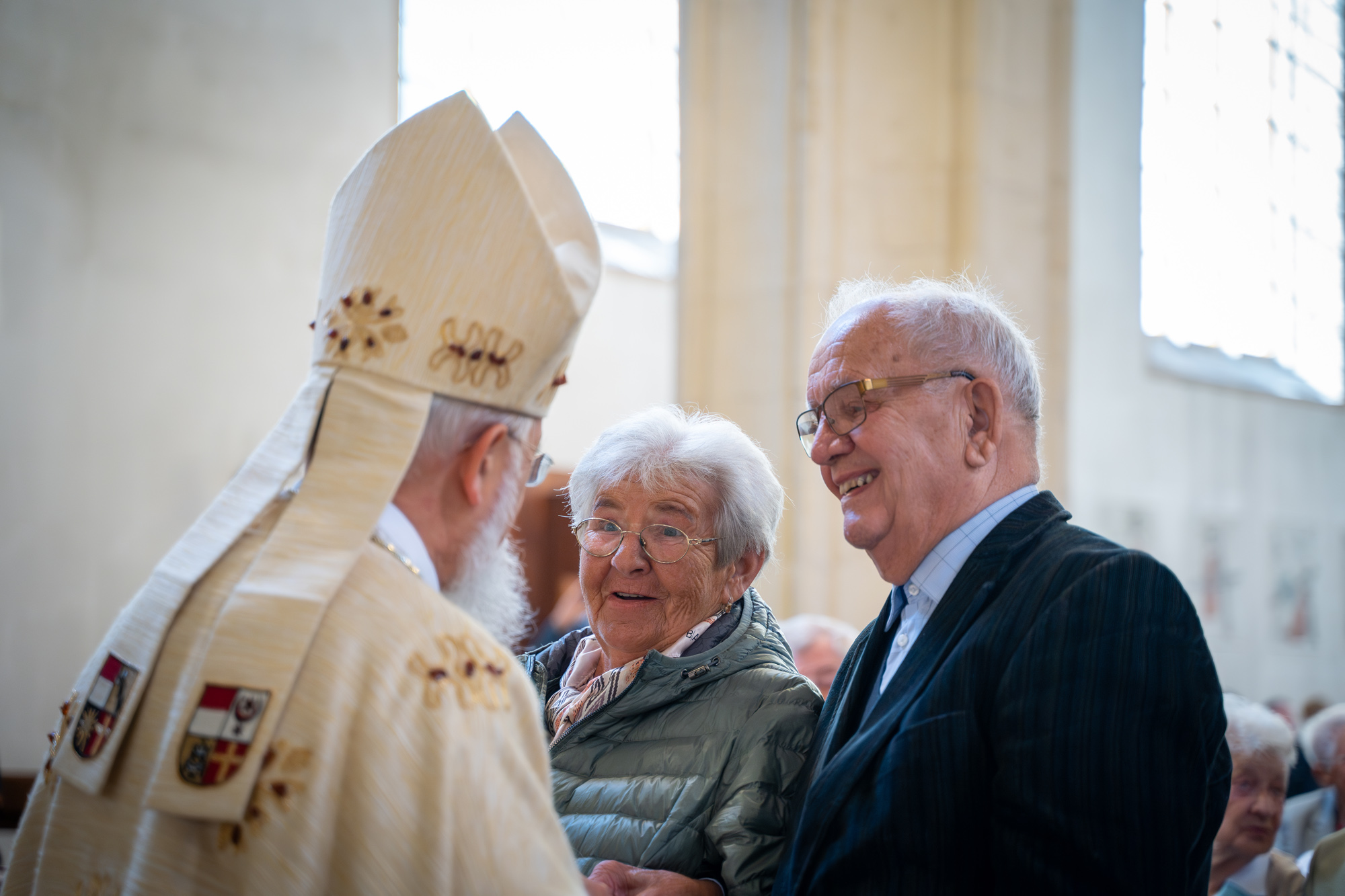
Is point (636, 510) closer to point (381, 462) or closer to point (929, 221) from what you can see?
point (381, 462)

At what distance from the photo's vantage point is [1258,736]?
3787 millimetres

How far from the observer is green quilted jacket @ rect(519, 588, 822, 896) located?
219 centimetres

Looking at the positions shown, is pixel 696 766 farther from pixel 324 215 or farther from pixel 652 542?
pixel 324 215

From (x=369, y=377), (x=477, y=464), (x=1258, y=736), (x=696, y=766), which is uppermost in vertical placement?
(x=369, y=377)

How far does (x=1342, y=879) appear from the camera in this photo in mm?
2955

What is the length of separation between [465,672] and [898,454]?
112 cm

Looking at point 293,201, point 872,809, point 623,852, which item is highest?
point 293,201

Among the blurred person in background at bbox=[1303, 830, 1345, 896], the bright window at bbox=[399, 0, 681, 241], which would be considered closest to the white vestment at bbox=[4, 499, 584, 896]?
the blurred person in background at bbox=[1303, 830, 1345, 896]

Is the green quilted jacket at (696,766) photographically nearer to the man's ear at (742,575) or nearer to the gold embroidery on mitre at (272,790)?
the man's ear at (742,575)

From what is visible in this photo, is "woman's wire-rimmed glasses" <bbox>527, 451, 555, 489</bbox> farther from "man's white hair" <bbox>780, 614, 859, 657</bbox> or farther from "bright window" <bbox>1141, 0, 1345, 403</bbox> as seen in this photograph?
"bright window" <bbox>1141, 0, 1345, 403</bbox>

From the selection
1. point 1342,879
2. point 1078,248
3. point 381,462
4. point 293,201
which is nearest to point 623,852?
point 381,462

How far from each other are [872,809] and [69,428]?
6.69 metres

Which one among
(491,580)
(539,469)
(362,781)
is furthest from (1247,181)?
(362,781)

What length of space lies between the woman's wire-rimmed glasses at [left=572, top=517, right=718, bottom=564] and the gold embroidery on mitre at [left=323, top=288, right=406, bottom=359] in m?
1.24
